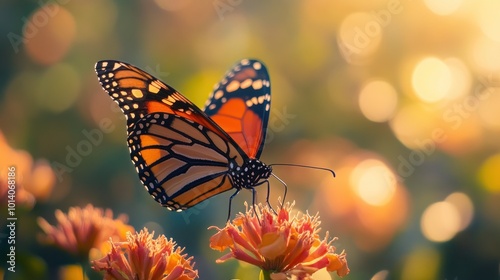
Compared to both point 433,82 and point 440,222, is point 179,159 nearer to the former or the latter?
point 440,222

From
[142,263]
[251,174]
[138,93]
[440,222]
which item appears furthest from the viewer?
[440,222]

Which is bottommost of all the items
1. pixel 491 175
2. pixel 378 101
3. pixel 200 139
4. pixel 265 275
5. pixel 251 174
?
pixel 265 275

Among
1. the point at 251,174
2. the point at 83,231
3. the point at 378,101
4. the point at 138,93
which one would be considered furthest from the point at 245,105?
the point at 378,101

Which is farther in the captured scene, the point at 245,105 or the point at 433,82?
the point at 433,82

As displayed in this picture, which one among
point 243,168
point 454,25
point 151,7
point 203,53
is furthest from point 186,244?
point 454,25

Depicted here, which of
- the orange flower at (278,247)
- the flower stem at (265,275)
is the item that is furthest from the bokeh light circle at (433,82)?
the flower stem at (265,275)

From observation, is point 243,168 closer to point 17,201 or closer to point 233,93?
point 233,93

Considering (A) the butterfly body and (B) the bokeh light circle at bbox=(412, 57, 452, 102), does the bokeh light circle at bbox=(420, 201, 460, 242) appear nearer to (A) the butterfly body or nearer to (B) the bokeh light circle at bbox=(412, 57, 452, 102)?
(B) the bokeh light circle at bbox=(412, 57, 452, 102)

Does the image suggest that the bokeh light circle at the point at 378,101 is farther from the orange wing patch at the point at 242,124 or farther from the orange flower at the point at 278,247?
the orange flower at the point at 278,247
